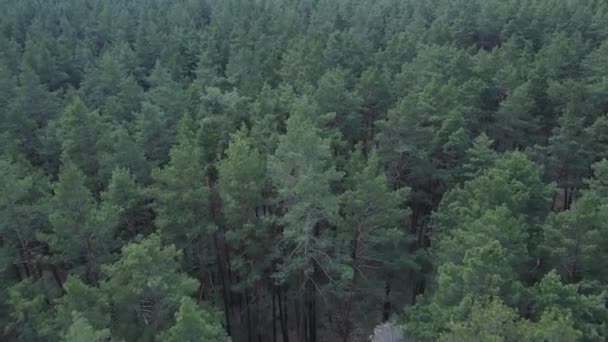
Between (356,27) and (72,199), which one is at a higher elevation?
(356,27)

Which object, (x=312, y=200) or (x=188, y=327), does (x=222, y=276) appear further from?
(x=188, y=327)

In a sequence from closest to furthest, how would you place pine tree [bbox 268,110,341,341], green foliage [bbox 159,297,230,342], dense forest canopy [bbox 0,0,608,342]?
green foliage [bbox 159,297,230,342] < dense forest canopy [bbox 0,0,608,342] < pine tree [bbox 268,110,341,341]

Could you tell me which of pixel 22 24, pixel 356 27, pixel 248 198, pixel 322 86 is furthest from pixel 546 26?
pixel 22 24

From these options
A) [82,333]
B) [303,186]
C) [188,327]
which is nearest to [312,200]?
[303,186]

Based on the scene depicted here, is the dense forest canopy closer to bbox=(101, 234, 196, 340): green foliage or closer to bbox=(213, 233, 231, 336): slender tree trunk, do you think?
bbox=(101, 234, 196, 340): green foliage

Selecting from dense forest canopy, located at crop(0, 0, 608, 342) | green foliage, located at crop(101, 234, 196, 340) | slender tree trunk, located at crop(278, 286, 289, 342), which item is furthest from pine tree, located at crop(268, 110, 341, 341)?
slender tree trunk, located at crop(278, 286, 289, 342)

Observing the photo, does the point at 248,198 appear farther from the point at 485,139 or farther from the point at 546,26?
the point at 546,26

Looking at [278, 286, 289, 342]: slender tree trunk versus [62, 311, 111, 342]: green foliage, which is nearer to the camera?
[62, 311, 111, 342]: green foliage

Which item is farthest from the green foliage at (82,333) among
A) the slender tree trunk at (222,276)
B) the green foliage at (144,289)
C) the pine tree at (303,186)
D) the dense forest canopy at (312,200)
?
the slender tree trunk at (222,276)

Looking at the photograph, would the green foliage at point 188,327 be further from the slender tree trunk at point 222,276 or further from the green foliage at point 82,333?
the slender tree trunk at point 222,276
